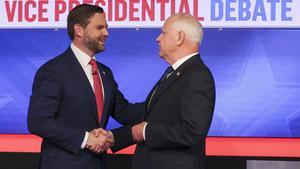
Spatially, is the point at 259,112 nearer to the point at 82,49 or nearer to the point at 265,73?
the point at 265,73

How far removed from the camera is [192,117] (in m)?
2.56

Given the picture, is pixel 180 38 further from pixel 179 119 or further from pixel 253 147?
pixel 253 147

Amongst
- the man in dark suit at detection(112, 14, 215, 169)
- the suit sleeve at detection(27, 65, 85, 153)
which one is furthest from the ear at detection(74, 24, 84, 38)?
the man in dark suit at detection(112, 14, 215, 169)

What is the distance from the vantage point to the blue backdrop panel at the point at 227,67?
3.77 meters

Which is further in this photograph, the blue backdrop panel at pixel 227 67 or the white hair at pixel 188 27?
the blue backdrop panel at pixel 227 67

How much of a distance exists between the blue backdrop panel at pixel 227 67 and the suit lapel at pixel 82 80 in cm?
96

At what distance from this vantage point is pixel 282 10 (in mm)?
3729

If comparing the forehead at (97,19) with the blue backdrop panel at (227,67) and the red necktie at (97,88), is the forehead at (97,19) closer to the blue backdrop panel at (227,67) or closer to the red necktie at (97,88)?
the red necktie at (97,88)

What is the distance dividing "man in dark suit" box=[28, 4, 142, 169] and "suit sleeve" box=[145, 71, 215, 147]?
37 cm

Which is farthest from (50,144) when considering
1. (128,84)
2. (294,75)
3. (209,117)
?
(294,75)

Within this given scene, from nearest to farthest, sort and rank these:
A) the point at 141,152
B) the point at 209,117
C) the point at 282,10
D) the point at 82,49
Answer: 1. the point at 209,117
2. the point at 141,152
3. the point at 82,49
4. the point at 282,10

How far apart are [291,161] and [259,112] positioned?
0.37 metres

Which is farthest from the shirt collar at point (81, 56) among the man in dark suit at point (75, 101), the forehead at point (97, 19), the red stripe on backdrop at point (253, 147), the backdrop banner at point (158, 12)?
the red stripe on backdrop at point (253, 147)

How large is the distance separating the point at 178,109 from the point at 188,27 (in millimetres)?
353
